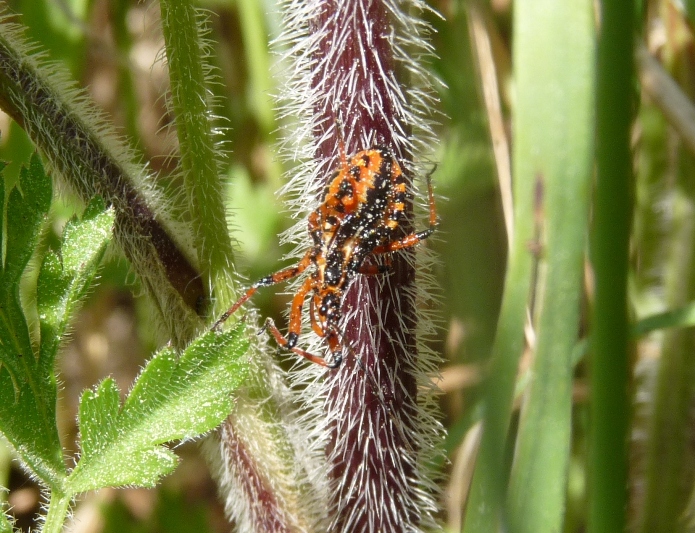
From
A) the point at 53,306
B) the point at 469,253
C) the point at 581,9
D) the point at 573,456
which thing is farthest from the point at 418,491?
the point at 573,456

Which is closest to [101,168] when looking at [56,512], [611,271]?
[56,512]

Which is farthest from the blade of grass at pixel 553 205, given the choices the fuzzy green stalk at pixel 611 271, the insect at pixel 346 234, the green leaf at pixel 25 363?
the green leaf at pixel 25 363

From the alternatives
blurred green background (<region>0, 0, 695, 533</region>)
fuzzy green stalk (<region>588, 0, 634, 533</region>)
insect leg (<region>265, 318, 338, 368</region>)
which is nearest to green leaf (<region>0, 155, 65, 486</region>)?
blurred green background (<region>0, 0, 695, 533</region>)

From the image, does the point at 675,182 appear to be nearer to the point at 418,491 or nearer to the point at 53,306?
the point at 418,491

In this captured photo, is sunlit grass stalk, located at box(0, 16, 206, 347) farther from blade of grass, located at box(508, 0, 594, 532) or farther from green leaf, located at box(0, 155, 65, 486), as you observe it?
blade of grass, located at box(508, 0, 594, 532)

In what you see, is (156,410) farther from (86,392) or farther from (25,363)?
(25,363)

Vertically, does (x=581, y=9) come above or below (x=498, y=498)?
above

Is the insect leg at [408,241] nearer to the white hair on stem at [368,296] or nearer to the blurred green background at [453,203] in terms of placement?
the white hair on stem at [368,296]

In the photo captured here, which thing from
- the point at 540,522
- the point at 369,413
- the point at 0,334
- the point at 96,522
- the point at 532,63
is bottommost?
the point at 96,522
